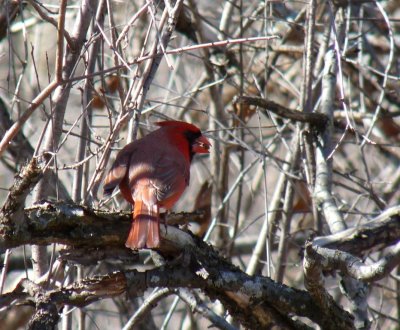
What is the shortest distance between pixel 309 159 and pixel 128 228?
4.14 ft

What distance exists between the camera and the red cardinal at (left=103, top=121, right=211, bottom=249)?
340 cm

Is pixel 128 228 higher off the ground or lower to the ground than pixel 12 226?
higher

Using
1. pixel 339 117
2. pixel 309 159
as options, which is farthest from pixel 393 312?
pixel 309 159

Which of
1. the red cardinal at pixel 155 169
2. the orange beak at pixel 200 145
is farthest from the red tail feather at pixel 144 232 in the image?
the orange beak at pixel 200 145

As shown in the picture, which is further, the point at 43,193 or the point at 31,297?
the point at 43,193

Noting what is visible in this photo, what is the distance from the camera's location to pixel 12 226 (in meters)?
2.48

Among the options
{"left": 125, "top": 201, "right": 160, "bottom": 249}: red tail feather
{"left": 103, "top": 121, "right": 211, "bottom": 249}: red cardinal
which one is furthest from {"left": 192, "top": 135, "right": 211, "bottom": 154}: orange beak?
{"left": 125, "top": 201, "right": 160, "bottom": 249}: red tail feather

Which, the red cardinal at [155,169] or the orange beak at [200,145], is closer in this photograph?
the red cardinal at [155,169]

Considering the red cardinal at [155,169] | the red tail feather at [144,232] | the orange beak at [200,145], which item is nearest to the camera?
the red tail feather at [144,232]

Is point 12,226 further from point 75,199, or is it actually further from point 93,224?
point 75,199

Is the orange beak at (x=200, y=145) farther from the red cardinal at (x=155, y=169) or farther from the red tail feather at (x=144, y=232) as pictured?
the red tail feather at (x=144, y=232)

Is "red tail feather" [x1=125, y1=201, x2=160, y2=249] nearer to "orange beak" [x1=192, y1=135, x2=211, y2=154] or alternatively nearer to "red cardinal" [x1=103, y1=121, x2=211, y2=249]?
"red cardinal" [x1=103, y1=121, x2=211, y2=249]

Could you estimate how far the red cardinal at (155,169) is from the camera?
340 centimetres

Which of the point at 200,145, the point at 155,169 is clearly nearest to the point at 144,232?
the point at 155,169
